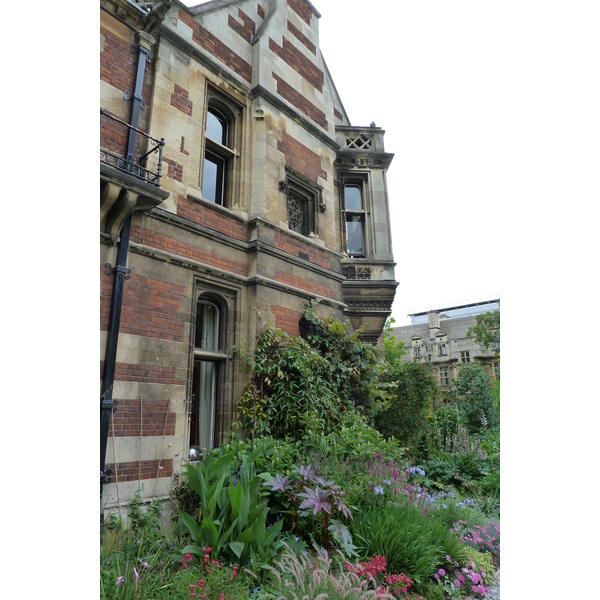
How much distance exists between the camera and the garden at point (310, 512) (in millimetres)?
3141

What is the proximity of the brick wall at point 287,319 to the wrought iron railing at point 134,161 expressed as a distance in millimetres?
2689

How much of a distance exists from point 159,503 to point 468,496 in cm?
506

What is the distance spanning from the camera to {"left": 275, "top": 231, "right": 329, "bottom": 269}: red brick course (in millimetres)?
7188

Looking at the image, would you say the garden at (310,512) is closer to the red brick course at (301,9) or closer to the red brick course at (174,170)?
the red brick course at (174,170)

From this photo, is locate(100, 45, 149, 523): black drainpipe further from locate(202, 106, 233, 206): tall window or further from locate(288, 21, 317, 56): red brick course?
locate(288, 21, 317, 56): red brick course

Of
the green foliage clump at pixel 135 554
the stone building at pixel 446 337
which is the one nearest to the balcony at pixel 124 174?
the green foliage clump at pixel 135 554

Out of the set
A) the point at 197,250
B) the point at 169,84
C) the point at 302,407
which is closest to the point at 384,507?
the point at 302,407

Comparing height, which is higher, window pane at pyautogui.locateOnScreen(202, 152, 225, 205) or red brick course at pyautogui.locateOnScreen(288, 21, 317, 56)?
red brick course at pyautogui.locateOnScreen(288, 21, 317, 56)

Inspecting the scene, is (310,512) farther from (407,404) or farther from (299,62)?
(299,62)

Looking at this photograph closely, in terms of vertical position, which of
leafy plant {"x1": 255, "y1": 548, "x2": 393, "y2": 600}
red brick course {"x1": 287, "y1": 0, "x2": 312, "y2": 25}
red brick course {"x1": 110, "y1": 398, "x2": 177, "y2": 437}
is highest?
red brick course {"x1": 287, "y1": 0, "x2": 312, "y2": 25}

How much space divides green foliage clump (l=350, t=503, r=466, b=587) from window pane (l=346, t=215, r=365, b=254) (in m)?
6.29

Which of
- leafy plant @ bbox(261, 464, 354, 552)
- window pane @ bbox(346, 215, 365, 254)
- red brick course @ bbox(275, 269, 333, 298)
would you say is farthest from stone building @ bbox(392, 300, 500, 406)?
leafy plant @ bbox(261, 464, 354, 552)

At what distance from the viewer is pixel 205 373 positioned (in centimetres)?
609
